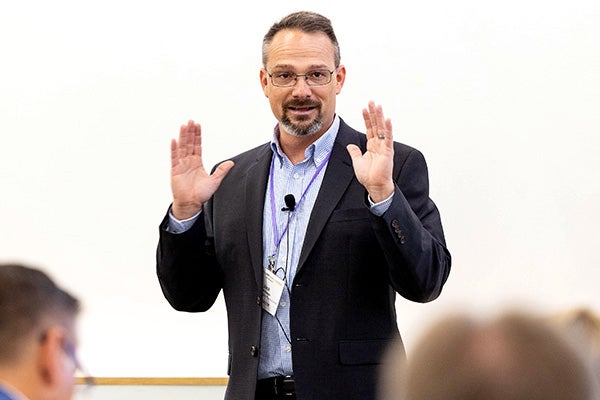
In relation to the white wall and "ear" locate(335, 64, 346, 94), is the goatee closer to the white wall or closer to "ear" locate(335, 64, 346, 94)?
"ear" locate(335, 64, 346, 94)

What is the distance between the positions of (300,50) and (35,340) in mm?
1685

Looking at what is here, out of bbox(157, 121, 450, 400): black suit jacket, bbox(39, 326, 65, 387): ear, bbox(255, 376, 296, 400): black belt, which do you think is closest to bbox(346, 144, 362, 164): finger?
bbox(157, 121, 450, 400): black suit jacket

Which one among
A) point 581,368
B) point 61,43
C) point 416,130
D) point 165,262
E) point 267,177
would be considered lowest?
point 581,368

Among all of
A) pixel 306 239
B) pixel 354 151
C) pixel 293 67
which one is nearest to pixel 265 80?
pixel 293 67

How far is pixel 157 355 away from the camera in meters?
4.24

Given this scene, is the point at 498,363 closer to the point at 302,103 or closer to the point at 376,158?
the point at 376,158

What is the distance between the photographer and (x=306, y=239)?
2.71 m

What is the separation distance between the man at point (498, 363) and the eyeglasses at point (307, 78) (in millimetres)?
1955

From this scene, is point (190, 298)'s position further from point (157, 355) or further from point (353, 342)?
point (157, 355)

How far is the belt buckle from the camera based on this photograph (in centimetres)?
266

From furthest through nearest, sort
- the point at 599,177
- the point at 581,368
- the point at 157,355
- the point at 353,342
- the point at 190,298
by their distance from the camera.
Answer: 1. the point at 157,355
2. the point at 599,177
3. the point at 190,298
4. the point at 353,342
5. the point at 581,368

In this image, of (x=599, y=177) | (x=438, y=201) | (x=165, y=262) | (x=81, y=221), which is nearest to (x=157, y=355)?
(x=81, y=221)

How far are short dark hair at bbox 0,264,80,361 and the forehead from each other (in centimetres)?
156

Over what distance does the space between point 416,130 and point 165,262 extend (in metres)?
1.46
